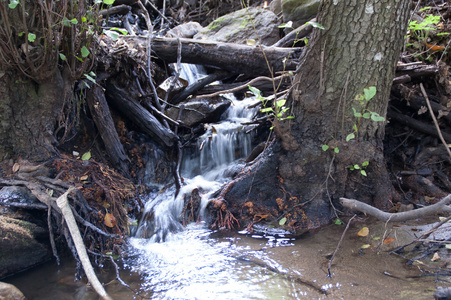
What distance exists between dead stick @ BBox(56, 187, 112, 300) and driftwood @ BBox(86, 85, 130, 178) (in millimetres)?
1290

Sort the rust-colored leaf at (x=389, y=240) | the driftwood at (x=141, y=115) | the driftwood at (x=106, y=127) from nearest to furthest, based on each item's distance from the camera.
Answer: the rust-colored leaf at (x=389, y=240) → the driftwood at (x=106, y=127) → the driftwood at (x=141, y=115)

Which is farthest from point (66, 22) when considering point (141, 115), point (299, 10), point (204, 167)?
point (299, 10)

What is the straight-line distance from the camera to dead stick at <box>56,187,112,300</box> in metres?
2.25

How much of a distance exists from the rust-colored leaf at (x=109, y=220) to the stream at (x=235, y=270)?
0.36m

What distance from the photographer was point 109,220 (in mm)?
3533

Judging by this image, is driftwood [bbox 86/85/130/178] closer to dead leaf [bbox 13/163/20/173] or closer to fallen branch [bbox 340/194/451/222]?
dead leaf [bbox 13/163/20/173]

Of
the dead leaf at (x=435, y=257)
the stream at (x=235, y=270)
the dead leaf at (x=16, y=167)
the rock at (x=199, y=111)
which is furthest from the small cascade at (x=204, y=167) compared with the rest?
the dead leaf at (x=435, y=257)

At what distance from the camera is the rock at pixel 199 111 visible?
5578 mm

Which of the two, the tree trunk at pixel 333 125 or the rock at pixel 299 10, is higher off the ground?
the rock at pixel 299 10

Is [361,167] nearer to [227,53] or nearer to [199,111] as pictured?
[199,111]

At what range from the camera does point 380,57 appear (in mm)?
3395

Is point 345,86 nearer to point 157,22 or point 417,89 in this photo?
point 417,89

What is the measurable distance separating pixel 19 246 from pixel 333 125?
343 cm

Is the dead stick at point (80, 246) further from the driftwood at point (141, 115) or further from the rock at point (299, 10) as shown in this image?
the rock at point (299, 10)
